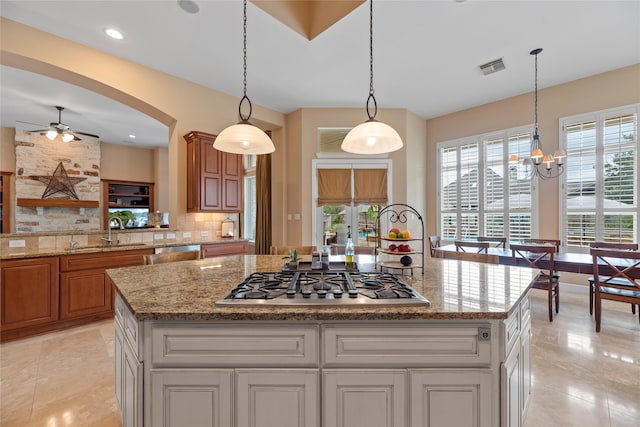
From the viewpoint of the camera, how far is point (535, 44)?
342 centimetres

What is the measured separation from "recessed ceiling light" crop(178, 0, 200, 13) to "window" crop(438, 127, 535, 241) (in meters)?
4.89

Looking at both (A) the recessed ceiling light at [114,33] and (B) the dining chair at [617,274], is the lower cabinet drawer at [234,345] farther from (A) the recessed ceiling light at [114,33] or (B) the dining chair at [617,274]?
(A) the recessed ceiling light at [114,33]

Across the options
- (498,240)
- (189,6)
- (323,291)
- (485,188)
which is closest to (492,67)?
(485,188)

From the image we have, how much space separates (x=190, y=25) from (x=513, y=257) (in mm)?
4549

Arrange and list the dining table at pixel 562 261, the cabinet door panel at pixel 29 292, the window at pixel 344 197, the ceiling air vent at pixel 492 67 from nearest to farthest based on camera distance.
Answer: the dining table at pixel 562 261
the cabinet door panel at pixel 29 292
the ceiling air vent at pixel 492 67
the window at pixel 344 197

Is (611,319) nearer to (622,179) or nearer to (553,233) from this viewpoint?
(553,233)

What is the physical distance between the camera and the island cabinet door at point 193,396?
3.85 feet

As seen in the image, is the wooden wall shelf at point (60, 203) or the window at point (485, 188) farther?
the wooden wall shelf at point (60, 203)

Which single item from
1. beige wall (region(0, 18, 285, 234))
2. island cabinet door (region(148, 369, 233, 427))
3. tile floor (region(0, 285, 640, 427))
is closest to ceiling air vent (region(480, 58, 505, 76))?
tile floor (region(0, 285, 640, 427))

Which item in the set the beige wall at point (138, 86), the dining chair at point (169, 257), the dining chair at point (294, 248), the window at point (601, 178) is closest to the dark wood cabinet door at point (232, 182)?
the beige wall at point (138, 86)

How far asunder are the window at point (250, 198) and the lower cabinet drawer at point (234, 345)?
5.63 meters

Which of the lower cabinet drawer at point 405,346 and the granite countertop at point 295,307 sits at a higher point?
the granite countertop at point 295,307

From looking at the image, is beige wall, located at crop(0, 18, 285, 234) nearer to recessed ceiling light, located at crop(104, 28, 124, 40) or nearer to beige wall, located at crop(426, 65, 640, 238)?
recessed ceiling light, located at crop(104, 28, 124, 40)

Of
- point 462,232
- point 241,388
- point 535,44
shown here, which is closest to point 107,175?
point 241,388
